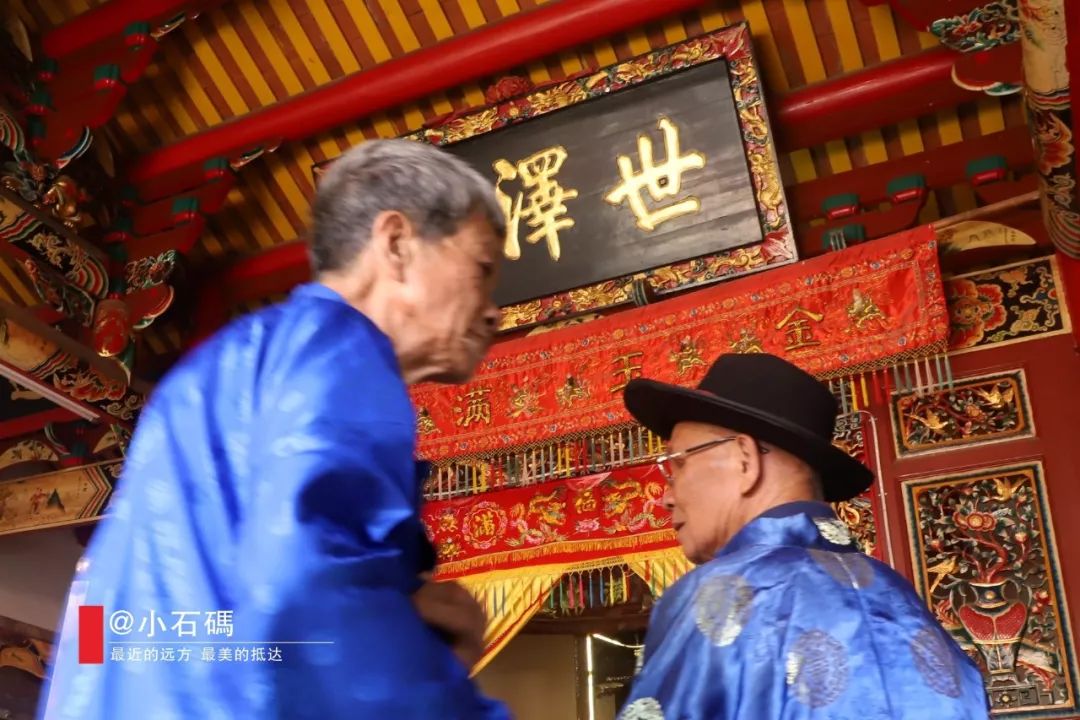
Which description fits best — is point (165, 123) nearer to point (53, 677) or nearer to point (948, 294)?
point (948, 294)

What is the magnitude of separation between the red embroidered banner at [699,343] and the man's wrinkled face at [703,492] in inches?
58.8

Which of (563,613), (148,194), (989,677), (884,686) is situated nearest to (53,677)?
(884,686)

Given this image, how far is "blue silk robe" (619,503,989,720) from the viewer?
1267mm

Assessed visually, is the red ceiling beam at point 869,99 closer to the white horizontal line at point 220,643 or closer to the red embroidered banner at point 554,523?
the red embroidered banner at point 554,523

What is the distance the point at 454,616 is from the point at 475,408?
2989 millimetres

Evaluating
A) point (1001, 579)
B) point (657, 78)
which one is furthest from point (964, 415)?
point (657, 78)

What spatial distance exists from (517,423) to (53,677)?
9.38 feet

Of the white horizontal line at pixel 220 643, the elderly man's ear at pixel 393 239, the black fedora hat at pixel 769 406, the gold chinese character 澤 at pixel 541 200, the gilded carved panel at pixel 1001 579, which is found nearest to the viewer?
the white horizontal line at pixel 220 643

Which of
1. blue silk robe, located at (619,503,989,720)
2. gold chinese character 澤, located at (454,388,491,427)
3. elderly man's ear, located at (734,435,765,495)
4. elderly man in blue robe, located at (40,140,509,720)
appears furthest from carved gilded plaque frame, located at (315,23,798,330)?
elderly man in blue robe, located at (40,140,509,720)

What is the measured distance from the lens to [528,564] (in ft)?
12.1

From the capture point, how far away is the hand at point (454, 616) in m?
0.76

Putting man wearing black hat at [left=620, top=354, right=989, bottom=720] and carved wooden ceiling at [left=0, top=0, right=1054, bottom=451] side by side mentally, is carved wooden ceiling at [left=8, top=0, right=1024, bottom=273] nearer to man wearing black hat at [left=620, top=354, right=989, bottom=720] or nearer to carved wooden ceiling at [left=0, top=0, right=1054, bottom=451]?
carved wooden ceiling at [left=0, top=0, right=1054, bottom=451]

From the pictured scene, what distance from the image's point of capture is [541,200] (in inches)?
139

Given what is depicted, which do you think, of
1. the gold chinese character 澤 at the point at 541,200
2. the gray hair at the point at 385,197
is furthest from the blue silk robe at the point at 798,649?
the gold chinese character 澤 at the point at 541,200
